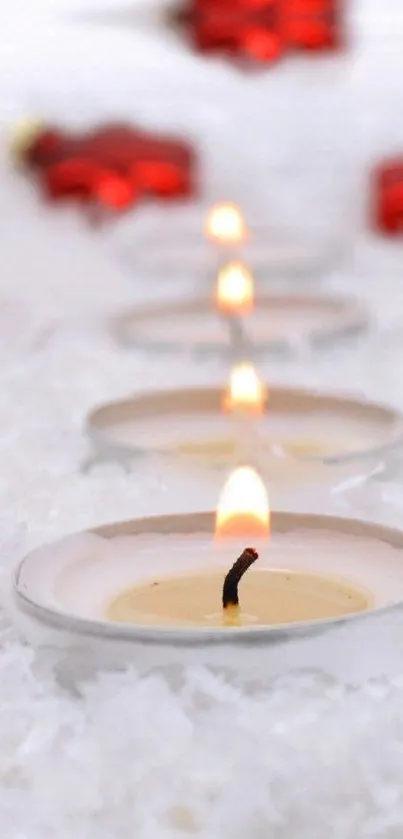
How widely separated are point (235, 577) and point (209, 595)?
44 millimetres

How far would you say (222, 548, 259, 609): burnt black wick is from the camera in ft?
1.71

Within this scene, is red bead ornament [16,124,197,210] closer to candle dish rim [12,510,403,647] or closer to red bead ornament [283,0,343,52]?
red bead ornament [283,0,343,52]

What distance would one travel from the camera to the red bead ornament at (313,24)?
1.92 metres

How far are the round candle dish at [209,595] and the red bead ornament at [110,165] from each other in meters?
1.22

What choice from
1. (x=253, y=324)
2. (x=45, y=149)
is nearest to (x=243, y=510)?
(x=253, y=324)

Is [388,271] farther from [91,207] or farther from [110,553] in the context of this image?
[110,553]

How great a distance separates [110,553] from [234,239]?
0.63 metres

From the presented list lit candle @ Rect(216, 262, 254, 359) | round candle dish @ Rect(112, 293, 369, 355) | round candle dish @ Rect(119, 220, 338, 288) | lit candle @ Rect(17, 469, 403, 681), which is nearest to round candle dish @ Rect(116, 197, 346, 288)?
round candle dish @ Rect(119, 220, 338, 288)

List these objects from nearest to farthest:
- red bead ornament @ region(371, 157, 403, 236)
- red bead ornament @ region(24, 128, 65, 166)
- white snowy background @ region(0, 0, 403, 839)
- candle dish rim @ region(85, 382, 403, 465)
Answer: white snowy background @ region(0, 0, 403, 839), candle dish rim @ region(85, 382, 403, 465), red bead ornament @ region(371, 157, 403, 236), red bead ornament @ region(24, 128, 65, 166)

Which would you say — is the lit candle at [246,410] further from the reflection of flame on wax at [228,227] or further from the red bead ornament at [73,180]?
the red bead ornament at [73,180]

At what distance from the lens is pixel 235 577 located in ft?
1.72

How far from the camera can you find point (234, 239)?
3.93 feet

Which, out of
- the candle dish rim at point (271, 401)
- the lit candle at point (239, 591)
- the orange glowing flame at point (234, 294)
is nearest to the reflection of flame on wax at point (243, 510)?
the lit candle at point (239, 591)

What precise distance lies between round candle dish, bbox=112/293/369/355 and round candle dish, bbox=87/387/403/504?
21 centimetres
